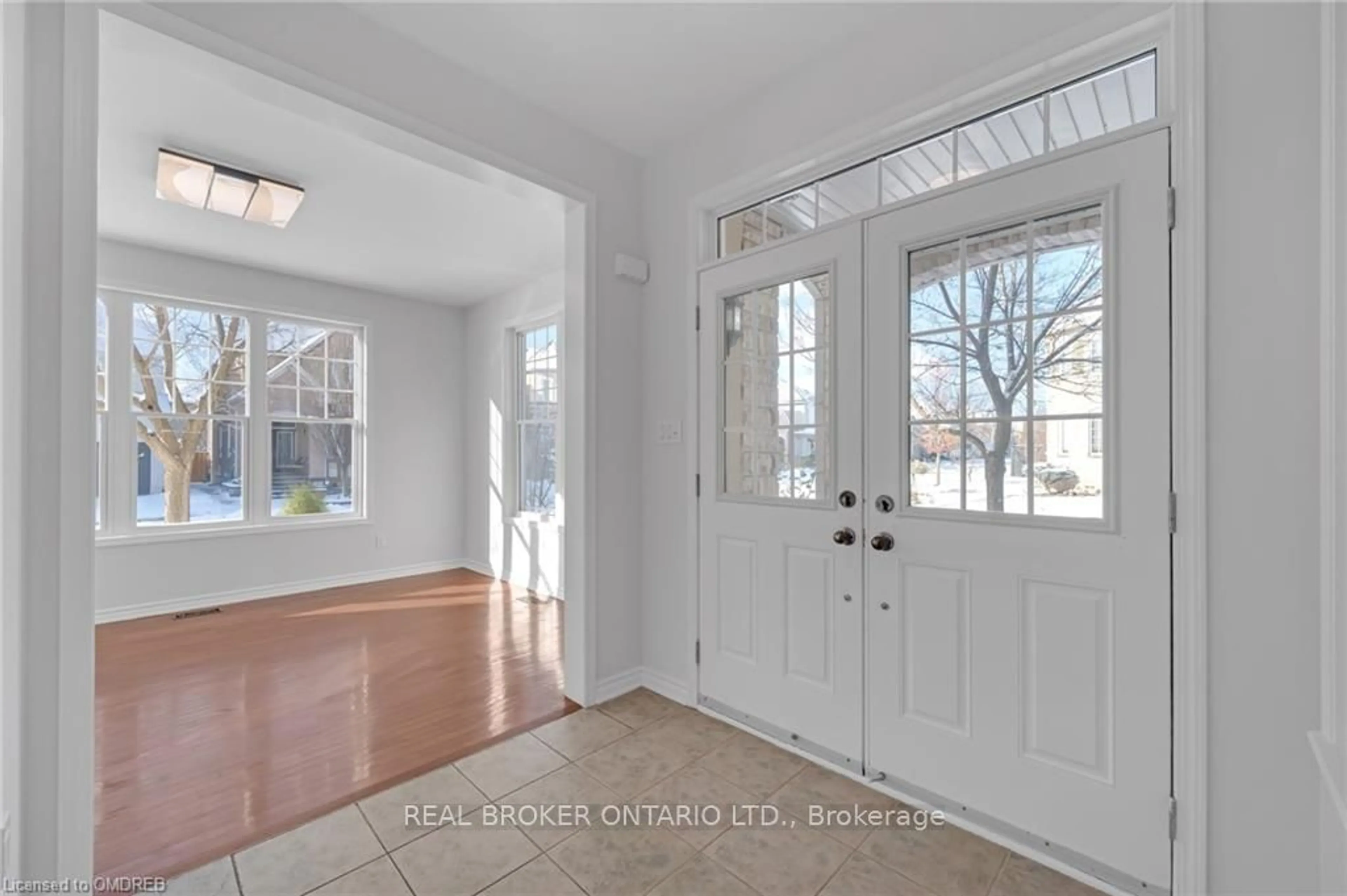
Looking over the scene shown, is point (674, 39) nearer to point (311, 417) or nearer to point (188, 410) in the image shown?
point (311, 417)

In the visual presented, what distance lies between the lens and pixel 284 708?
2783 mm

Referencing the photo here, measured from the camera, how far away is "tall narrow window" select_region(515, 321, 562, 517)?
521 cm

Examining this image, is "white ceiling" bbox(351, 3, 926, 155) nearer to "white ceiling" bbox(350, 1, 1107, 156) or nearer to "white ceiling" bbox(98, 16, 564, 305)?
"white ceiling" bbox(350, 1, 1107, 156)

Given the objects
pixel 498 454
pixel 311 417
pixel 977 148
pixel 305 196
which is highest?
pixel 305 196

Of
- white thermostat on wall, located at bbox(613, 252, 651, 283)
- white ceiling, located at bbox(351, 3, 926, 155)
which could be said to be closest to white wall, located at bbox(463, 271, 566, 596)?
white thermostat on wall, located at bbox(613, 252, 651, 283)

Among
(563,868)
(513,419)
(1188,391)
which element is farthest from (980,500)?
(513,419)

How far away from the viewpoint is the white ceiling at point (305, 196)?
223 centimetres

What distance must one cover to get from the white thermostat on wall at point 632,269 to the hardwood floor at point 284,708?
2.16 metres

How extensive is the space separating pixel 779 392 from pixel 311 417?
4.65 metres

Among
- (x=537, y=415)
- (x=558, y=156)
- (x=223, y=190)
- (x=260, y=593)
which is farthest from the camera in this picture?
(x=537, y=415)

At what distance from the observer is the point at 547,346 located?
5.34 m

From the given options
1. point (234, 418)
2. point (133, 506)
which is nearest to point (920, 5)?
point (234, 418)

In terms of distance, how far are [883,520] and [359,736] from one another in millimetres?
2396

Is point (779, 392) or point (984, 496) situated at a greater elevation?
point (779, 392)
